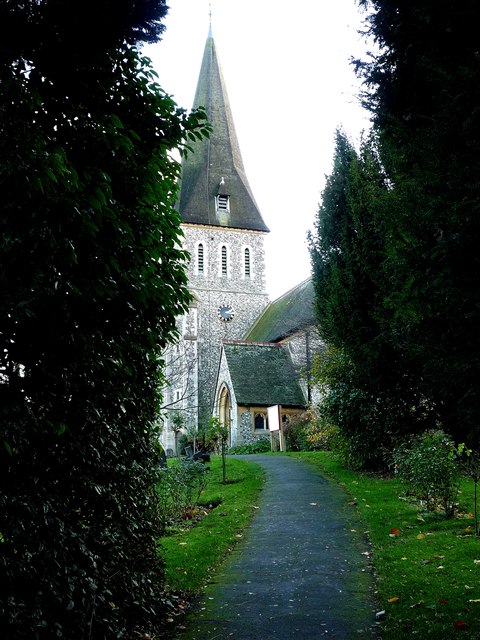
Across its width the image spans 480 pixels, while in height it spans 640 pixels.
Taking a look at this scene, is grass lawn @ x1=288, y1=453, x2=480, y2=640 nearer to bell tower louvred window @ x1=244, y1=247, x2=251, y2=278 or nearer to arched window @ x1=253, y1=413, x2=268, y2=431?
arched window @ x1=253, y1=413, x2=268, y2=431

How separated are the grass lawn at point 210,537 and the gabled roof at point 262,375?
1665cm

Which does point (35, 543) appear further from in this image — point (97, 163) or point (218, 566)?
point (218, 566)

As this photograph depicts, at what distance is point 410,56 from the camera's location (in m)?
5.28

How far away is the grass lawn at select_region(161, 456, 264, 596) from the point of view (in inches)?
269

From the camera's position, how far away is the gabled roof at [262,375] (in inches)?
1273

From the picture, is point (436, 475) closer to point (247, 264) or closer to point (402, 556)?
point (402, 556)

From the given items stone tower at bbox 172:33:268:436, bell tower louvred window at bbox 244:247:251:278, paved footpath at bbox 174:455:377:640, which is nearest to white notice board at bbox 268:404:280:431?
paved footpath at bbox 174:455:377:640

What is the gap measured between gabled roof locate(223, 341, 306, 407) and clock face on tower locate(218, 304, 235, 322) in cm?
1009

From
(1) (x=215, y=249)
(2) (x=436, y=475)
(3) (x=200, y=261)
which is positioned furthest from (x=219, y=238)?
(2) (x=436, y=475)

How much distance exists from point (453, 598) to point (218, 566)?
2951 mm

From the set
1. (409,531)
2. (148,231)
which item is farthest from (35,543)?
(409,531)

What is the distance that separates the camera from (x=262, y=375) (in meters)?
34.0

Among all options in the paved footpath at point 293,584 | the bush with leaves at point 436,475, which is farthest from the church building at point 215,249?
the paved footpath at point 293,584

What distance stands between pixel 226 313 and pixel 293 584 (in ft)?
130
